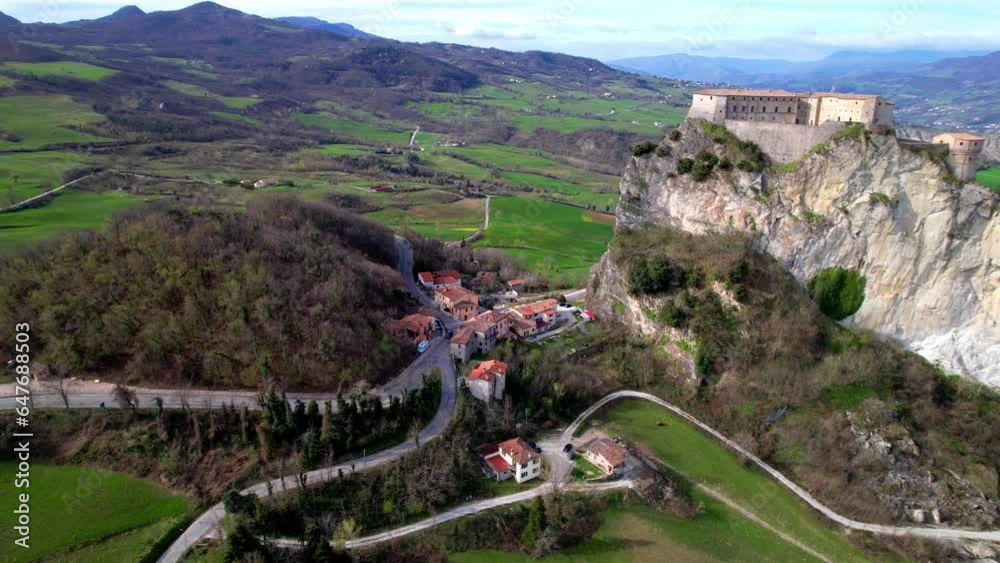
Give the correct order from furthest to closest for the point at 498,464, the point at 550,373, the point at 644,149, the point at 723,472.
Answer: the point at 644,149
the point at 550,373
the point at 723,472
the point at 498,464

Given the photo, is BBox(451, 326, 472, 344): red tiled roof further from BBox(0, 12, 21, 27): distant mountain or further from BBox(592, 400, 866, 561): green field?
BBox(0, 12, 21, 27): distant mountain

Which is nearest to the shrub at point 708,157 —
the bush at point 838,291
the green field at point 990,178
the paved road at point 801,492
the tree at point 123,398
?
the bush at point 838,291

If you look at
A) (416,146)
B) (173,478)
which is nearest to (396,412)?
(173,478)

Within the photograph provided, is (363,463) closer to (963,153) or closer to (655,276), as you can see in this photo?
(655,276)

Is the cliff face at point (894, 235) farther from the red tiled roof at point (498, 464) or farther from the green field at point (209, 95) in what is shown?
the green field at point (209, 95)

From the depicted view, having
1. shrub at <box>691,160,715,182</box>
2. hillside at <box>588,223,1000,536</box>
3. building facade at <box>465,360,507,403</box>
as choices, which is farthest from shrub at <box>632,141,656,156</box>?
building facade at <box>465,360,507,403</box>

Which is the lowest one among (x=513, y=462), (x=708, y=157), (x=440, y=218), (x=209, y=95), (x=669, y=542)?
(x=669, y=542)

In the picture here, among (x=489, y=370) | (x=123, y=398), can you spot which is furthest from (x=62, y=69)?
(x=489, y=370)

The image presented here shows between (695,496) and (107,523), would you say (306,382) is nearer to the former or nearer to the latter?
(107,523)
